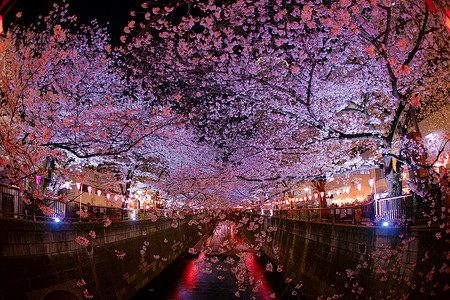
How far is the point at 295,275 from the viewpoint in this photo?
63.1 feet

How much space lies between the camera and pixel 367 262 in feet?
35.1

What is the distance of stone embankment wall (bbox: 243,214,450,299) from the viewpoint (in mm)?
7711

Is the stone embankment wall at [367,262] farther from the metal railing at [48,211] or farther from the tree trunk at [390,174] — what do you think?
the metal railing at [48,211]

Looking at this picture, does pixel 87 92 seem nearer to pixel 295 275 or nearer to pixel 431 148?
pixel 295 275

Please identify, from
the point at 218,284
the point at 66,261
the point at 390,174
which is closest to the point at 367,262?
the point at 390,174

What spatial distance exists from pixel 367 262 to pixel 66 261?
10142mm

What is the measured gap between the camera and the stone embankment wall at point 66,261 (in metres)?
8.40

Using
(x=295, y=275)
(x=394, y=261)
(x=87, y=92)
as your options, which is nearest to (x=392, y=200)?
(x=394, y=261)

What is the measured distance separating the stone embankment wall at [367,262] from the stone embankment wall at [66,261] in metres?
7.76

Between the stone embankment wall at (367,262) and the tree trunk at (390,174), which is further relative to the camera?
the tree trunk at (390,174)

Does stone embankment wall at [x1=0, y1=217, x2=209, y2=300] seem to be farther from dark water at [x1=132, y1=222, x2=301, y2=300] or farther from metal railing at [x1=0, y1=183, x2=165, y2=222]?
dark water at [x1=132, y1=222, x2=301, y2=300]

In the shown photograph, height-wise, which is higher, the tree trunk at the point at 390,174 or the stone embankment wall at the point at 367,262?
the tree trunk at the point at 390,174

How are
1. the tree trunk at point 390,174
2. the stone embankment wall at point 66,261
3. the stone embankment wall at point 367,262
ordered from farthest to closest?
the tree trunk at point 390,174 → the stone embankment wall at point 66,261 → the stone embankment wall at point 367,262

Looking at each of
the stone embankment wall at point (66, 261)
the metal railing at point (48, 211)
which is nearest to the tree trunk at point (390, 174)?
the stone embankment wall at point (66, 261)
